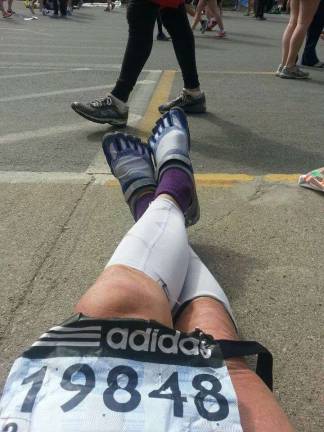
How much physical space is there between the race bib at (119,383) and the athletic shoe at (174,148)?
913 mm

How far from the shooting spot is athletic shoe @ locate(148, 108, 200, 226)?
6.64 ft

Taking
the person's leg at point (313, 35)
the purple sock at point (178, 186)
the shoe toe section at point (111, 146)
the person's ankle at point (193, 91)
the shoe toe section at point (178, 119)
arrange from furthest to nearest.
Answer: the person's leg at point (313, 35), the person's ankle at point (193, 91), the shoe toe section at point (178, 119), the shoe toe section at point (111, 146), the purple sock at point (178, 186)

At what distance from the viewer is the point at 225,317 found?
136cm

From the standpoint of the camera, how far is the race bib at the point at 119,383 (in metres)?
0.92

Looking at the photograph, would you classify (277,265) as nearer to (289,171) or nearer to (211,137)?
(289,171)

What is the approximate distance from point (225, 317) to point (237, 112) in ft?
9.42

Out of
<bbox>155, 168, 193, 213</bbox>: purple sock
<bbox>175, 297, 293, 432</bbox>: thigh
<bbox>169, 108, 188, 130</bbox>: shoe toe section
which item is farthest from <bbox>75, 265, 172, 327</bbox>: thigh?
<bbox>169, 108, 188, 130</bbox>: shoe toe section

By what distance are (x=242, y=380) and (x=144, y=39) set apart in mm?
2708

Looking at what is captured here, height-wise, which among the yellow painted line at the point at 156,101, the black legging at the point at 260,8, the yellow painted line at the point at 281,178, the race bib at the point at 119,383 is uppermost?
the race bib at the point at 119,383

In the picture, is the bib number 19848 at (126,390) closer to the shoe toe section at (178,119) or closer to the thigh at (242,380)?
the thigh at (242,380)

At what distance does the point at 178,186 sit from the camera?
1893 mm

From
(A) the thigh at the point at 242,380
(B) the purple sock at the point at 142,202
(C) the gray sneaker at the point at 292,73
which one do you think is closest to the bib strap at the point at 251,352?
(A) the thigh at the point at 242,380

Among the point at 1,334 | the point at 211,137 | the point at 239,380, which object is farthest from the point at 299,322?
the point at 211,137

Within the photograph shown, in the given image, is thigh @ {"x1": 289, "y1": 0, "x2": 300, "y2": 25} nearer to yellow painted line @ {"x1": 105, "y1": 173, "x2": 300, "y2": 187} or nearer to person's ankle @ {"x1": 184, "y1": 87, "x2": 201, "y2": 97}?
person's ankle @ {"x1": 184, "y1": 87, "x2": 201, "y2": 97}
